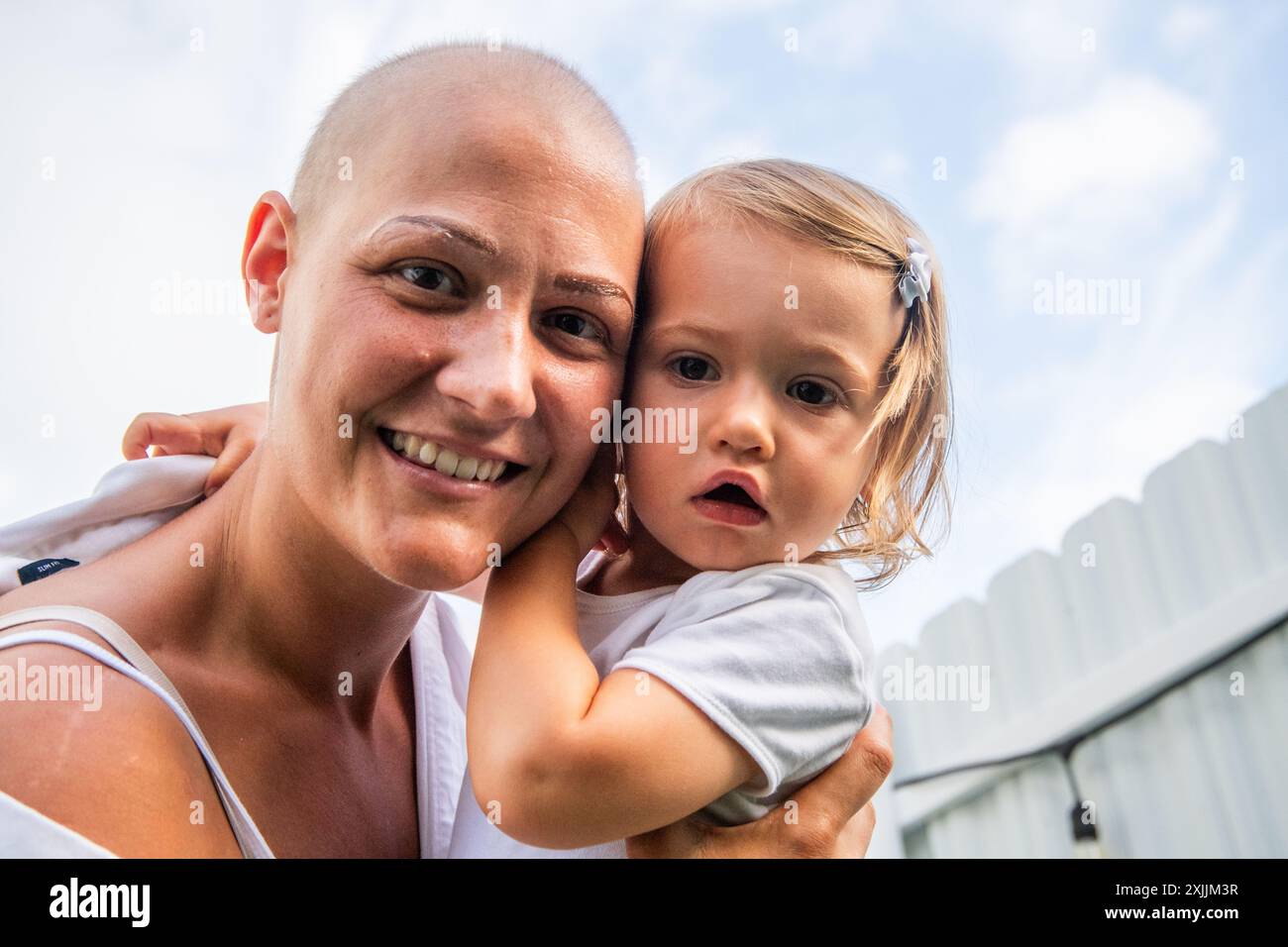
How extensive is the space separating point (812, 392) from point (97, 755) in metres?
0.93

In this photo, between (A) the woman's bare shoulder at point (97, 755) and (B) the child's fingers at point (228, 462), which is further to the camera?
(B) the child's fingers at point (228, 462)

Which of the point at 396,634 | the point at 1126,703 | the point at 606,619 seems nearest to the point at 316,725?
the point at 396,634

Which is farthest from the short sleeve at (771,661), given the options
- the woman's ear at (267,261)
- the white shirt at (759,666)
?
the woman's ear at (267,261)

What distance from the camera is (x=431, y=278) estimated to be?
1.31m

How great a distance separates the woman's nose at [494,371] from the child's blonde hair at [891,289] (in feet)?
0.74

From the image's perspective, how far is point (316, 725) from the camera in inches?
62.4

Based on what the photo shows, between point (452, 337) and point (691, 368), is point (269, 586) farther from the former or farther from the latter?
point (691, 368)

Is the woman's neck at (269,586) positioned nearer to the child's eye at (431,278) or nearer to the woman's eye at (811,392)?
the child's eye at (431,278)

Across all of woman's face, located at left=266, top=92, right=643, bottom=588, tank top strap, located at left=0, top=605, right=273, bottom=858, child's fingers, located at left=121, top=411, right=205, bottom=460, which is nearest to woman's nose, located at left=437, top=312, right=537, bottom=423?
woman's face, located at left=266, top=92, right=643, bottom=588

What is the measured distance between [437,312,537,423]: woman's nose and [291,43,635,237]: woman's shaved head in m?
0.25

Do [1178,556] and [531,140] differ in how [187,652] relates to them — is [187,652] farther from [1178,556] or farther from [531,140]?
[1178,556]

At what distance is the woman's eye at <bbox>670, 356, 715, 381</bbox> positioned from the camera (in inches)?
54.0

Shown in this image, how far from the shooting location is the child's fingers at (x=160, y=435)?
1.77 m

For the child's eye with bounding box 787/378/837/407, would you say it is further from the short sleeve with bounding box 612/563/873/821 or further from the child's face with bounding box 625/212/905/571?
the short sleeve with bounding box 612/563/873/821
